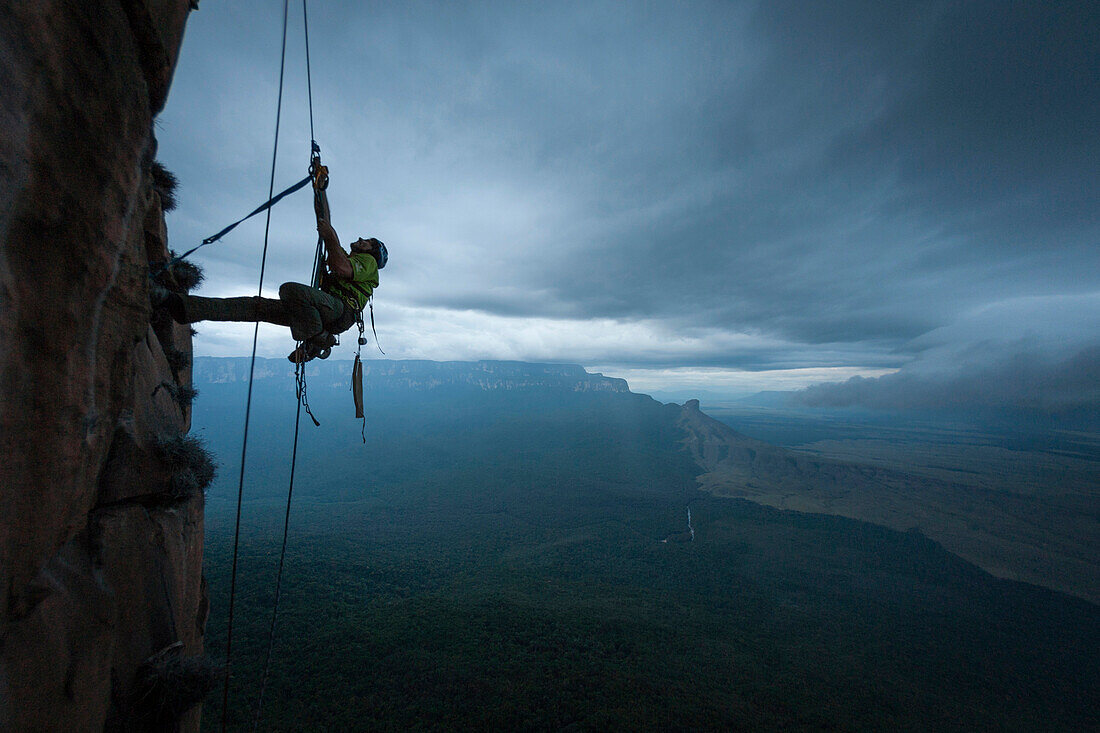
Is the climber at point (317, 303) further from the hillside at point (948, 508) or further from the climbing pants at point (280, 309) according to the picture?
the hillside at point (948, 508)

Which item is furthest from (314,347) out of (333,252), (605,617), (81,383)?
(605,617)

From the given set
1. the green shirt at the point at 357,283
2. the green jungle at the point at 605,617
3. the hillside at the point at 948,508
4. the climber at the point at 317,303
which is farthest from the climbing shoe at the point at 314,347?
the hillside at the point at 948,508

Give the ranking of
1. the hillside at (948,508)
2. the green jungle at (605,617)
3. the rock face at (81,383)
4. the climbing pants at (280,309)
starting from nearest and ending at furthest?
the rock face at (81,383) < the climbing pants at (280,309) < the green jungle at (605,617) < the hillside at (948,508)

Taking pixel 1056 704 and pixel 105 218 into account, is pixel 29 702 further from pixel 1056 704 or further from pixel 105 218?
pixel 1056 704

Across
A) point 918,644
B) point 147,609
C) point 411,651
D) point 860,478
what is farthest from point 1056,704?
point 860,478

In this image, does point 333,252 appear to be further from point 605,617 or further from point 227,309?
point 605,617

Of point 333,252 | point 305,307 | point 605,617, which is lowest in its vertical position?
point 605,617

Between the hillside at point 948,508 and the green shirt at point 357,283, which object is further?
the hillside at point 948,508
